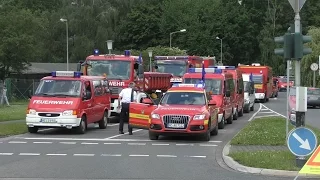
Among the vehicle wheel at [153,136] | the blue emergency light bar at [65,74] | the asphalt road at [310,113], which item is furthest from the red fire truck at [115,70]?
the asphalt road at [310,113]

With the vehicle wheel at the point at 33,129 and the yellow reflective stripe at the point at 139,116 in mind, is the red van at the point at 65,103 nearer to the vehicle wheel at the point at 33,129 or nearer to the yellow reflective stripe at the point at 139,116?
the vehicle wheel at the point at 33,129

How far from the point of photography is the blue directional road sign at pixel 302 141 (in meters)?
12.1

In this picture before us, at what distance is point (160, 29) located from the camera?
92312 mm

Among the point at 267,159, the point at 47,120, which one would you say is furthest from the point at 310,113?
the point at 267,159

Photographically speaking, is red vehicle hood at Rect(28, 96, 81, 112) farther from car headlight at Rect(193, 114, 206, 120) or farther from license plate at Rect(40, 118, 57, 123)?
car headlight at Rect(193, 114, 206, 120)

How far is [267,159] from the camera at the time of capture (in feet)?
44.5

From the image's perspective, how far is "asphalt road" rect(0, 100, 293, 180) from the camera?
12.2 meters

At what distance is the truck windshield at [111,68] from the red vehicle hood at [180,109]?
8514mm

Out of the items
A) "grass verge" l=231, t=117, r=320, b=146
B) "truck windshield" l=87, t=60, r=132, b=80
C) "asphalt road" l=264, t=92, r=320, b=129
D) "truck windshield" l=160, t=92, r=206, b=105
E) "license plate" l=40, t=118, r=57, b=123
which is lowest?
"asphalt road" l=264, t=92, r=320, b=129

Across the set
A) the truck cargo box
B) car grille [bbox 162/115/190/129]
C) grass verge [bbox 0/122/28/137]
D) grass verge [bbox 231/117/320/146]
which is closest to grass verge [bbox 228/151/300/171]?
grass verge [bbox 231/117/320/146]

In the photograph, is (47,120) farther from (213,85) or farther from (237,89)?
(237,89)

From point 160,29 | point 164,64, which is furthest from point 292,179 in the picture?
point 160,29

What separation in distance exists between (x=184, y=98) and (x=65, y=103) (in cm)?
436

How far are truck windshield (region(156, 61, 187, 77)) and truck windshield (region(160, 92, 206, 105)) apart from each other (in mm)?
→ 15663
